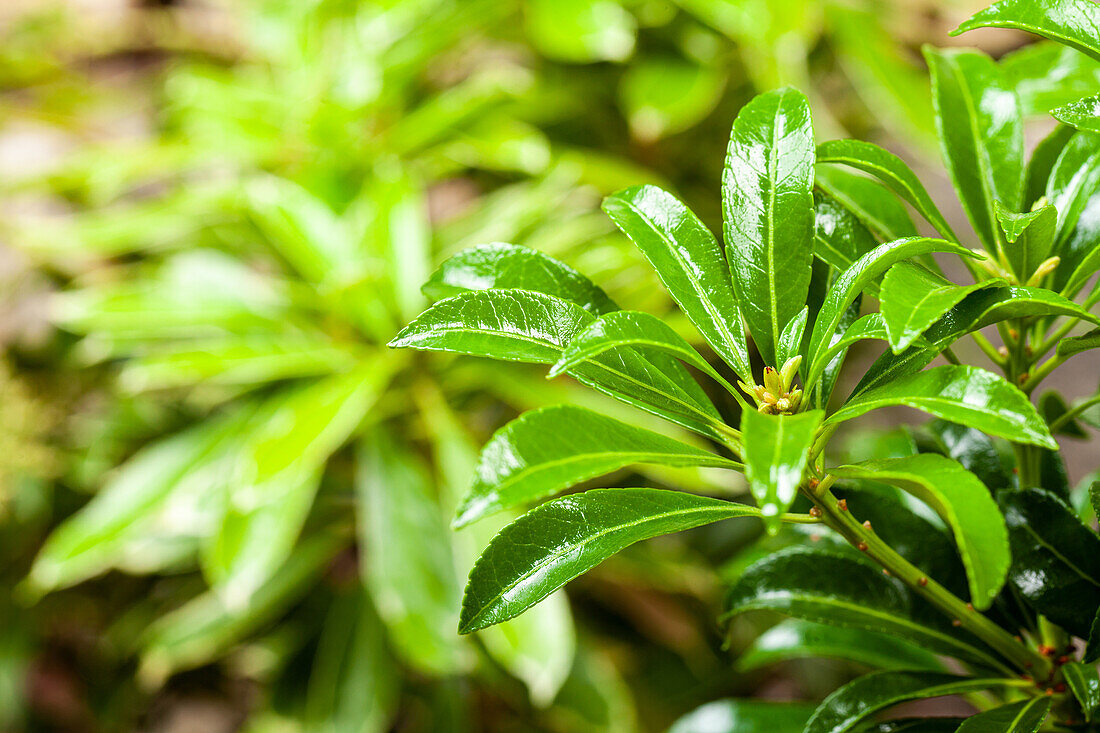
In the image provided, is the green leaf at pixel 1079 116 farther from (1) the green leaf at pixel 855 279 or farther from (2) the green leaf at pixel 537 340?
(2) the green leaf at pixel 537 340

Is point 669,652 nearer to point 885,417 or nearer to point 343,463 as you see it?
point 885,417

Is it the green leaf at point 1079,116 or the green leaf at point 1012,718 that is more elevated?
the green leaf at point 1079,116

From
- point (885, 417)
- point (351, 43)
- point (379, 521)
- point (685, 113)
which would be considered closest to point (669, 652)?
point (885, 417)

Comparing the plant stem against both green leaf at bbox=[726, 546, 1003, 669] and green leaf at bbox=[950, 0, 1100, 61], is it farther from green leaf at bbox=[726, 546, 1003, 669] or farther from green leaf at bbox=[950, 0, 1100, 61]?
green leaf at bbox=[950, 0, 1100, 61]

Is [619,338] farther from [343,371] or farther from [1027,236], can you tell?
[343,371]

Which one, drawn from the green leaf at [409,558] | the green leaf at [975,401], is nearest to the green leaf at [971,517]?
the green leaf at [975,401]

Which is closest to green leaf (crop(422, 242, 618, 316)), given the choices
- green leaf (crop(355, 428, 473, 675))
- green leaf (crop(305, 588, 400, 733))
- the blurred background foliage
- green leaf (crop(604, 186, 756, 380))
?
green leaf (crop(604, 186, 756, 380))
